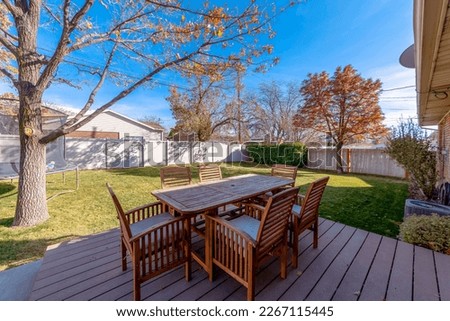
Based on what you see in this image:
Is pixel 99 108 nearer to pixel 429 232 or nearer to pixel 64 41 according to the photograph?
pixel 64 41

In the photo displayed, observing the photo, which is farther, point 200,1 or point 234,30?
point 234,30

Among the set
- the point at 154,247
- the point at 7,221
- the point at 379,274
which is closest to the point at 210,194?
the point at 154,247

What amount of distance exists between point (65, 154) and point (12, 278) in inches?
325

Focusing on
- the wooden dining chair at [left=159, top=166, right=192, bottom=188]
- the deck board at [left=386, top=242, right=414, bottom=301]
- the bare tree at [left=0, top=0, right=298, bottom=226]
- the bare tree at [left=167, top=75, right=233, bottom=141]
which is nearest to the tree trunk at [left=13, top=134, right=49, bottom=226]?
the bare tree at [left=0, top=0, right=298, bottom=226]

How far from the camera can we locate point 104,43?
3980mm

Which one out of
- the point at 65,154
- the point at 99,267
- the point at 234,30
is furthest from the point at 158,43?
the point at 65,154

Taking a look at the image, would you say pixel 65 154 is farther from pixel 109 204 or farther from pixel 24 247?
pixel 24 247

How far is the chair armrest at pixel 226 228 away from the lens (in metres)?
1.48

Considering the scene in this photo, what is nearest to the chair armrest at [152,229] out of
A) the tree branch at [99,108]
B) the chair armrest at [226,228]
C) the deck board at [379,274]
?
the chair armrest at [226,228]

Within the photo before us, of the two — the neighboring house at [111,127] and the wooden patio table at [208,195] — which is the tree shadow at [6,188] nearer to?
the wooden patio table at [208,195]

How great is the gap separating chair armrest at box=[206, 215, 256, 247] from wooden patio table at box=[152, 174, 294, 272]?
0.12 meters

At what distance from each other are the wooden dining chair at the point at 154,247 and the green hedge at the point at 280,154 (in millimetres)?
10520

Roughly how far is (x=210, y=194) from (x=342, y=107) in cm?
933

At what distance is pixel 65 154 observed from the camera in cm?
859
